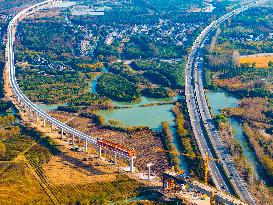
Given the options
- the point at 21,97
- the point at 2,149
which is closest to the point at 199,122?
the point at 2,149

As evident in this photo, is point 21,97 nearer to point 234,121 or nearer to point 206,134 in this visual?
point 206,134

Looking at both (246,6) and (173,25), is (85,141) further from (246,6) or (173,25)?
(246,6)

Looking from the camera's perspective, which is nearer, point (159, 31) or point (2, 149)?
point (2, 149)

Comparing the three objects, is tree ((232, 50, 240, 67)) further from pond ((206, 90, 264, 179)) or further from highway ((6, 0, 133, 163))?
highway ((6, 0, 133, 163))

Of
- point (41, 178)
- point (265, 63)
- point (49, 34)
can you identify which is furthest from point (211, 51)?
point (41, 178)

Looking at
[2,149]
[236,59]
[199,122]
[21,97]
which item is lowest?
[2,149]

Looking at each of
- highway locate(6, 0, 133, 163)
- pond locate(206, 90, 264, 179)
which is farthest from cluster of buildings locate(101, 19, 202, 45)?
pond locate(206, 90, 264, 179)

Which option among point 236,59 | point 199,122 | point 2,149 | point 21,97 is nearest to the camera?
point 2,149
